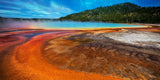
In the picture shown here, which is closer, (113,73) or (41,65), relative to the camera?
(113,73)

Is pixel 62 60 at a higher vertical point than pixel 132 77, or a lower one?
higher

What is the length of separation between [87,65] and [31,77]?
294cm

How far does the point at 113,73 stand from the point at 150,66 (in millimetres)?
2504

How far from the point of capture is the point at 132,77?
11.8 ft

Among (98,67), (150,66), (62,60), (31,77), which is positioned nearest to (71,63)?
(62,60)

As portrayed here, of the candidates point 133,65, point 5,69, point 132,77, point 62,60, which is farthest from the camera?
point 62,60

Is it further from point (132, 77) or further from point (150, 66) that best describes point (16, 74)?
point (150, 66)

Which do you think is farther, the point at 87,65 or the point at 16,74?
the point at 87,65

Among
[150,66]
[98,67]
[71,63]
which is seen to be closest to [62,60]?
[71,63]

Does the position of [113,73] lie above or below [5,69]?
below

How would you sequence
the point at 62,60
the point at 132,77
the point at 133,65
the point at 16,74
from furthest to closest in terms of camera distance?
1. the point at 62,60
2. the point at 133,65
3. the point at 16,74
4. the point at 132,77

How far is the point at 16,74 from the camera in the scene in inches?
151

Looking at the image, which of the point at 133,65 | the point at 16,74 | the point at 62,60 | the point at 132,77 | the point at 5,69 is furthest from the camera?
the point at 62,60

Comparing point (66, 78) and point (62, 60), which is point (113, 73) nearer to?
point (66, 78)
